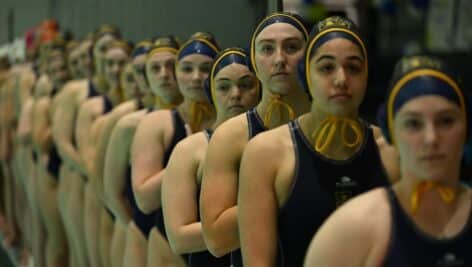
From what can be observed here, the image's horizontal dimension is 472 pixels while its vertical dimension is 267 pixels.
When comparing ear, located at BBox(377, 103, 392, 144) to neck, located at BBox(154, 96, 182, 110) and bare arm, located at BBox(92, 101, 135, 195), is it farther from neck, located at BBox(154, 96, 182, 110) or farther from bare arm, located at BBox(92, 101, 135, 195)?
bare arm, located at BBox(92, 101, 135, 195)

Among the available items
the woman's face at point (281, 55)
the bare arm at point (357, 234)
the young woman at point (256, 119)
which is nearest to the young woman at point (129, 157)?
the young woman at point (256, 119)

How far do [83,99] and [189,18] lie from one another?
49.6 inches

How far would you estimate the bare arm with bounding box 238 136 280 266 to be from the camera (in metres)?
2.59

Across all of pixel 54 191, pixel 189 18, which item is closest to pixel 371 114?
pixel 189 18

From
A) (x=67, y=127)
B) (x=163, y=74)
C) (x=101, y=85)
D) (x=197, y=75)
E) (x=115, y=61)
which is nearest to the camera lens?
(x=197, y=75)

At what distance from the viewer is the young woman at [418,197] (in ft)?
6.60

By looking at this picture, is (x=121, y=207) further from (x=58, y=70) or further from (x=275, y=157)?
(x=58, y=70)

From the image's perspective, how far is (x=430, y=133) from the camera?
200 centimetres

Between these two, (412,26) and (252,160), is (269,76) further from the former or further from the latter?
(412,26)

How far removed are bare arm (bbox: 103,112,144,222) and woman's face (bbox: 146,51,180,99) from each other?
0.65ft

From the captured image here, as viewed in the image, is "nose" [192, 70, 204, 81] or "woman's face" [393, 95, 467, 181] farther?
"nose" [192, 70, 204, 81]

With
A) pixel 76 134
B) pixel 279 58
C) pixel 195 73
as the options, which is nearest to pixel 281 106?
pixel 279 58

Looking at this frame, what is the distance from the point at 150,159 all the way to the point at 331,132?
1452 mm

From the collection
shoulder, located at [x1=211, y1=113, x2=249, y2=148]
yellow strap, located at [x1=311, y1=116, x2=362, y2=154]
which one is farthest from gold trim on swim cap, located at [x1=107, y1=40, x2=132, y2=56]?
yellow strap, located at [x1=311, y1=116, x2=362, y2=154]
